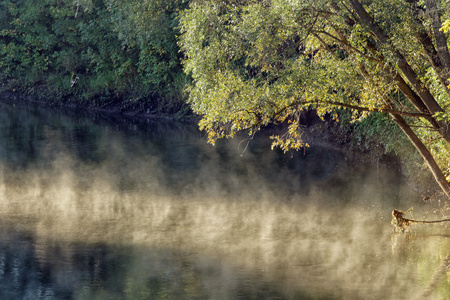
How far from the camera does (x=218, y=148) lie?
28.5 metres

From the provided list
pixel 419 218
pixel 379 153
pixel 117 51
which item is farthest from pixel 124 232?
pixel 117 51

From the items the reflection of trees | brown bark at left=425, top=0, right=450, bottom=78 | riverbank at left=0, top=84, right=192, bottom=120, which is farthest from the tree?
riverbank at left=0, top=84, right=192, bottom=120

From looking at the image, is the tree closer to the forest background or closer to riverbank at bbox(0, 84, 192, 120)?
the forest background

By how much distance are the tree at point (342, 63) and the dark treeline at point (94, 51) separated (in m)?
18.1

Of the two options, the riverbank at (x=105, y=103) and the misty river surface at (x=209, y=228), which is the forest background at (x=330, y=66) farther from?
the riverbank at (x=105, y=103)

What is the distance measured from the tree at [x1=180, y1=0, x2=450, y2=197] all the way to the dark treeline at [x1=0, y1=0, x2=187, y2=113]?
1806 cm

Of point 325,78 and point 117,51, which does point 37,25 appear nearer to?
point 117,51

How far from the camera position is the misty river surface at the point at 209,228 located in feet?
41.6

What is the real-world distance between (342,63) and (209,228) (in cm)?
583

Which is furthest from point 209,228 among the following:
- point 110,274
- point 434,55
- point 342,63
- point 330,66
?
point 434,55

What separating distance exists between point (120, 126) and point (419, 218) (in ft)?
72.6

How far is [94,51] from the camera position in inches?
1714

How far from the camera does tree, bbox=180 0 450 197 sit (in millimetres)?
13148

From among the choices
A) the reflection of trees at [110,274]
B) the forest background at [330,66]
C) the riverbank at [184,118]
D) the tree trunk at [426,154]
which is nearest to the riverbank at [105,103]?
the riverbank at [184,118]
